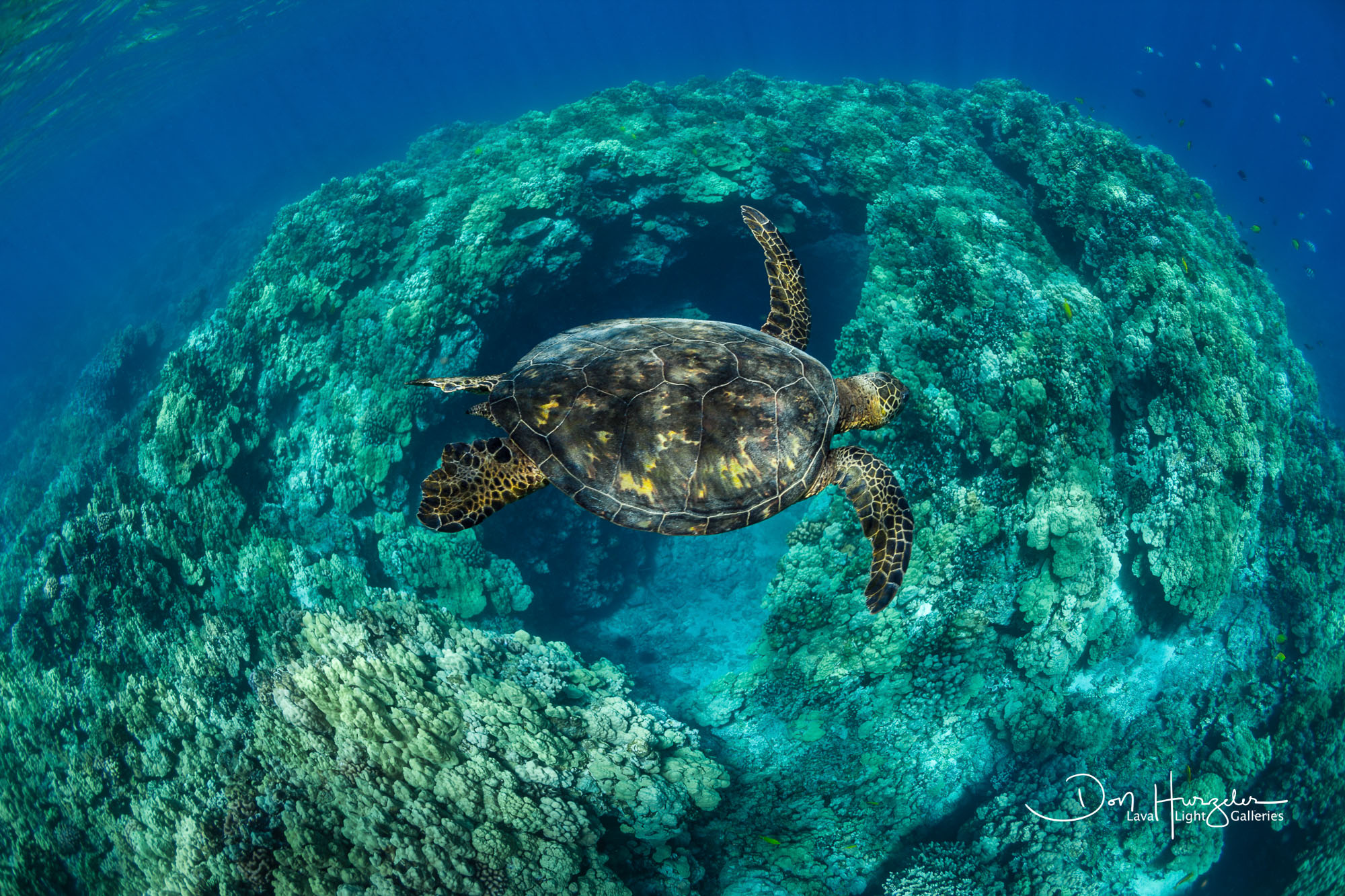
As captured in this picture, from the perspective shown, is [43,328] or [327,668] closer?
[327,668]

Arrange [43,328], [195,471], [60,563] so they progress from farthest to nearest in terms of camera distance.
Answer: [43,328], [195,471], [60,563]

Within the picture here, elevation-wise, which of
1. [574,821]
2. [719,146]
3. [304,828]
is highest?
[719,146]

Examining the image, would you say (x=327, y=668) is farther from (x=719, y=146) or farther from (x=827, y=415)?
(x=719, y=146)

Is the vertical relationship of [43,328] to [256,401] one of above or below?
above

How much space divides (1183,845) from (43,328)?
55680 mm

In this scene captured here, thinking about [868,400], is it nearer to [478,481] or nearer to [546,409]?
[546,409]

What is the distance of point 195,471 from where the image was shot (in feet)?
24.4

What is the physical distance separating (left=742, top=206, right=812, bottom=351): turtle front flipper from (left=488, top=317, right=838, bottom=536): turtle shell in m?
1.22

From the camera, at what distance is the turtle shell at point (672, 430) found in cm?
357

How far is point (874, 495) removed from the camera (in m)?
4.27

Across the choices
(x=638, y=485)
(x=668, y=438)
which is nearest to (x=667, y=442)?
(x=668, y=438)

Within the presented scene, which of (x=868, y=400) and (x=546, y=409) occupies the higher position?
(x=546, y=409)

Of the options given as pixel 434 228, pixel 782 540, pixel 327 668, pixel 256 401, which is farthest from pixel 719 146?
pixel 327 668

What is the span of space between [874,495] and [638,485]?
2.06 meters
